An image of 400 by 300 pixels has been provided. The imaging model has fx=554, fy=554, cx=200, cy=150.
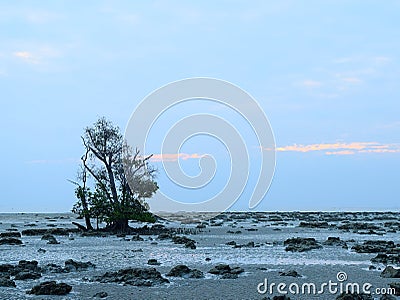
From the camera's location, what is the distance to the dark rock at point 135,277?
21078mm

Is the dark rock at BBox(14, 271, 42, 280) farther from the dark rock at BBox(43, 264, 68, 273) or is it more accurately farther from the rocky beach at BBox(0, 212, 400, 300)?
the dark rock at BBox(43, 264, 68, 273)

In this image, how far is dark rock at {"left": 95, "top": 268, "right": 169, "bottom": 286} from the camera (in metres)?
21.1

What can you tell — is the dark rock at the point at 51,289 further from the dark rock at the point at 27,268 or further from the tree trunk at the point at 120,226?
the tree trunk at the point at 120,226

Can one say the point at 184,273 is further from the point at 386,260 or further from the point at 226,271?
the point at 386,260

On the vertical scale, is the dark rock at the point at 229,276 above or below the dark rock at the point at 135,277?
below

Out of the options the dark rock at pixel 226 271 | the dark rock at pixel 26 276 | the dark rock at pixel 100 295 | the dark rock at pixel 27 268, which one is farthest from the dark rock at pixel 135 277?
the dark rock at pixel 27 268

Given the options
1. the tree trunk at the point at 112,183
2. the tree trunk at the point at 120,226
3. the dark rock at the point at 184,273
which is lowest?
the dark rock at the point at 184,273

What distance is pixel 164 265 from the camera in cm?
2709

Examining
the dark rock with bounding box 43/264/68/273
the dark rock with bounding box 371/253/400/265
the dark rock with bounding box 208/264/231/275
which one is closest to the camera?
the dark rock with bounding box 208/264/231/275

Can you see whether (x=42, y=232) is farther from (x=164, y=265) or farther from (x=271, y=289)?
(x=271, y=289)

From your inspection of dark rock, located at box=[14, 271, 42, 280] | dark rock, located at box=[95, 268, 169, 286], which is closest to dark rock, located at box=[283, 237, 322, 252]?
dark rock, located at box=[95, 268, 169, 286]

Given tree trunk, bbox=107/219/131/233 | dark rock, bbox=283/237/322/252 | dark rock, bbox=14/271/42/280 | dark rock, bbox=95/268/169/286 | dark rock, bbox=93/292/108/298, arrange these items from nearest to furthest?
1. dark rock, bbox=93/292/108/298
2. dark rock, bbox=95/268/169/286
3. dark rock, bbox=14/271/42/280
4. dark rock, bbox=283/237/322/252
5. tree trunk, bbox=107/219/131/233

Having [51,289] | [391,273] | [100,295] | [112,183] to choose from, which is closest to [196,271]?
[100,295]

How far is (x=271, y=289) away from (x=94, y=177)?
36.3m
